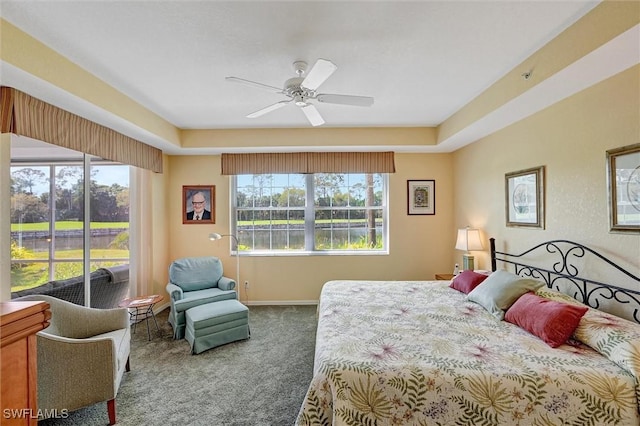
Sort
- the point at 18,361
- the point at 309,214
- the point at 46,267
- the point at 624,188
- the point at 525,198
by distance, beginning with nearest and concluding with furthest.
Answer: the point at 18,361 < the point at 624,188 < the point at 46,267 < the point at 525,198 < the point at 309,214

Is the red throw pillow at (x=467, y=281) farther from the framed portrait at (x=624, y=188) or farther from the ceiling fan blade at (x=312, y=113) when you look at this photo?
the ceiling fan blade at (x=312, y=113)

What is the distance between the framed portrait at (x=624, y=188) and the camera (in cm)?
188

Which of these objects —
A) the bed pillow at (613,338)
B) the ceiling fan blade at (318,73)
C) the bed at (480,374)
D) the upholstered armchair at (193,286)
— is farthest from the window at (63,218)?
the bed pillow at (613,338)

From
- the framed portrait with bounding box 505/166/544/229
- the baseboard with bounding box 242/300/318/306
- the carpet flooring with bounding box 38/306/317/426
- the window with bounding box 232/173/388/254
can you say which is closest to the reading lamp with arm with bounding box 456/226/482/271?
the framed portrait with bounding box 505/166/544/229

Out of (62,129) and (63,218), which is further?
(63,218)

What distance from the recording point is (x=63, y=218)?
295 cm

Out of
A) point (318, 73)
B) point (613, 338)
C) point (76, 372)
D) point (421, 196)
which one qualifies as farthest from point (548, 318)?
point (76, 372)

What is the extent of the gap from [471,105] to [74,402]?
4.20 m

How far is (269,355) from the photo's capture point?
2.86 meters

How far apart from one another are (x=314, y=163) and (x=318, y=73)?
2432 mm

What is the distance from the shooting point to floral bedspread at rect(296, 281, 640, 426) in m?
1.41

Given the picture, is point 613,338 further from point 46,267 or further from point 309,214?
point 46,267

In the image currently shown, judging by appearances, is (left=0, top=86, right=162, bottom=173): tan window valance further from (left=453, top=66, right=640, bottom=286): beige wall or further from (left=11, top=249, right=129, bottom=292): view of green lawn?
(left=453, top=66, right=640, bottom=286): beige wall

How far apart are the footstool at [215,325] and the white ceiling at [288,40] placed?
88.0 inches
